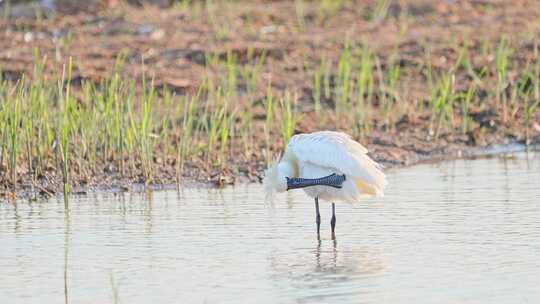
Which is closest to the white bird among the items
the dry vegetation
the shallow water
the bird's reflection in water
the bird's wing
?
the bird's wing

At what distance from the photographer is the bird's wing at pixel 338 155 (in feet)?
26.2

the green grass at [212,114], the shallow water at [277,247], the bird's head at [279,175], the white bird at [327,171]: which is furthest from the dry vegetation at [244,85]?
the white bird at [327,171]

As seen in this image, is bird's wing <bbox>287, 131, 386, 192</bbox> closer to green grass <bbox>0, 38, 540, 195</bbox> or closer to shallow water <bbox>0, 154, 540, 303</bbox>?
shallow water <bbox>0, 154, 540, 303</bbox>

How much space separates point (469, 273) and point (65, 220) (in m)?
3.08

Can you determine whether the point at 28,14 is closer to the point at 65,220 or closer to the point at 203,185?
the point at 203,185

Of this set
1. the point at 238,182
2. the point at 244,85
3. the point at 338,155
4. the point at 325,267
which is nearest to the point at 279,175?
the point at 338,155

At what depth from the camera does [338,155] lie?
8.14m

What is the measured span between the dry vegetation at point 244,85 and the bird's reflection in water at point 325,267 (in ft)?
7.65

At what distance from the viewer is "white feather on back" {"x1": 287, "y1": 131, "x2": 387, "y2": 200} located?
8.00 meters

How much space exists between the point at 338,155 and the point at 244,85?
5.99 m

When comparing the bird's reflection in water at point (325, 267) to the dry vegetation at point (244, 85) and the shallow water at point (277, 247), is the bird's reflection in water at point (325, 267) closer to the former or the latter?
the shallow water at point (277, 247)

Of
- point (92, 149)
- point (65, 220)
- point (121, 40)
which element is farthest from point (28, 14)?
point (65, 220)

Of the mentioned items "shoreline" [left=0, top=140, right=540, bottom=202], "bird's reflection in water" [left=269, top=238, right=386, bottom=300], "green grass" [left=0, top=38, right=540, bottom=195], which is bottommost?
"bird's reflection in water" [left=269, top=238, right=386, bottom=300]

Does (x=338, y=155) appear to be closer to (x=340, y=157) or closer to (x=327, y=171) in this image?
(x=340, y=157)
